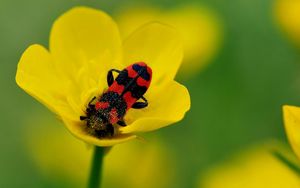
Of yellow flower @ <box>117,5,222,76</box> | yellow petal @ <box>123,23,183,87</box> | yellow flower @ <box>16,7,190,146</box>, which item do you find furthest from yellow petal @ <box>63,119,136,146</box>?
yellow flower @ <box>117,5,222,76</box>

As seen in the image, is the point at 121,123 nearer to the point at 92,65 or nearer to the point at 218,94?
the point at 92,65

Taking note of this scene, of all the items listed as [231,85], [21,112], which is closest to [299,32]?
[231,85]

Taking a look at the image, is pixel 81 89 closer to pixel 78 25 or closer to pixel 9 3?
pixel 78 25

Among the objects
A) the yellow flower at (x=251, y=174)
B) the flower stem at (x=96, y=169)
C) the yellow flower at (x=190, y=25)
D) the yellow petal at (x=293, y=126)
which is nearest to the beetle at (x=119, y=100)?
the flower stem at (x=96, y=169)

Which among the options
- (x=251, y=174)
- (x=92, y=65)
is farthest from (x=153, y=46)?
(x=251, y=174)

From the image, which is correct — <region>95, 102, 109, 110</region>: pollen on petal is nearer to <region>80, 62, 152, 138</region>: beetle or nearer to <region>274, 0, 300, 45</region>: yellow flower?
<region>80, 62, 152, 138</region>: beetle

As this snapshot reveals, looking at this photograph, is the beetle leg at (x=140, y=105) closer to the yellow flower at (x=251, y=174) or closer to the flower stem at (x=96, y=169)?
the flower stem at (x=96, y=169)
